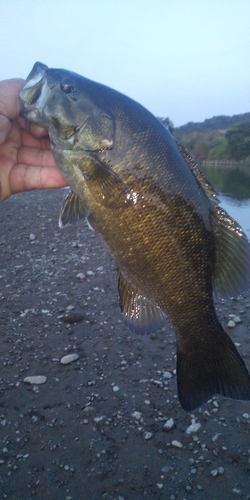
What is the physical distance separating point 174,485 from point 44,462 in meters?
1.13

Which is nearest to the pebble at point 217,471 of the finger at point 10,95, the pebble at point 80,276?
the finger at point 10,95

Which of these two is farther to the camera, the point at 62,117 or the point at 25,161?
the point at 25,161

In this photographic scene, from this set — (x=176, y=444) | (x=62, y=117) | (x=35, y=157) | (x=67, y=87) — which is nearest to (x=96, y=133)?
(x=62, y=117)

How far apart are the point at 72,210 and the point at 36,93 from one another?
2.37 ft

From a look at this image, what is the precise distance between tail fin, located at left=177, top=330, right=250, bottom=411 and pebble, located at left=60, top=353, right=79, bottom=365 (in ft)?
10.1

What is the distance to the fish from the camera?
89.8 inches

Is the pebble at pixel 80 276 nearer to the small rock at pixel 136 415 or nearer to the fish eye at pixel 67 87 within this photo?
the small rock at pixel 136 415

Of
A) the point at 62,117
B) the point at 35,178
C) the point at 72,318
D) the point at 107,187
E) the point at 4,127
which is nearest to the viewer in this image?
the point at 107,187

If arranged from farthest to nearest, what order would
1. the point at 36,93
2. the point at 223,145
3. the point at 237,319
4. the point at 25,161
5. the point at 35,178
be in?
the point at 223,145 → the point at 237,319 → the point at 25,161 → the point at 35,178 → the point at 36,93

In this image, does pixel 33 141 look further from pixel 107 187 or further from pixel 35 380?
pixel 35 380

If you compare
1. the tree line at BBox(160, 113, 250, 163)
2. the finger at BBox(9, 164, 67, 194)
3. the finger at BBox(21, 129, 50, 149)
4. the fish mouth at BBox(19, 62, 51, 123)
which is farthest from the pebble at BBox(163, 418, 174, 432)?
the tree line at BBox(160, 113, 250, 163)

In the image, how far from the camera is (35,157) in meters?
3.49

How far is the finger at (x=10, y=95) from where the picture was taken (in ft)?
9.87

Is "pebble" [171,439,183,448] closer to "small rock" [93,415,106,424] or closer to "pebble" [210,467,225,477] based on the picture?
"pebble" [210,467,225,477]
